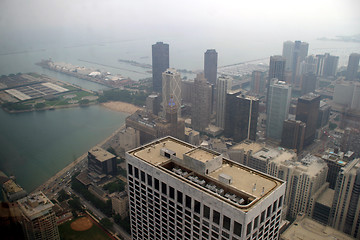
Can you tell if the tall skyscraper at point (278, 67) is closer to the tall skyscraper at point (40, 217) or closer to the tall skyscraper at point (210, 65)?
the tall skyscraper at point (210, 65)

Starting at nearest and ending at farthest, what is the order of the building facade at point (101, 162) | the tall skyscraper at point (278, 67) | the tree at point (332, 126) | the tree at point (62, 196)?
the tree at point (62, 196), the building facade at point (101, 162), the tree at point (332, 126), the tall skyscraper at point (278, 67)

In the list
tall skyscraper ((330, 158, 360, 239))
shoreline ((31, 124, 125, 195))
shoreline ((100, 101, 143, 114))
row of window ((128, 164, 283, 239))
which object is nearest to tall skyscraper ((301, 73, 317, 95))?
shoreline ((100, 101, 143, 114))

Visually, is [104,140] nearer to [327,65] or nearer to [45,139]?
[45,139]

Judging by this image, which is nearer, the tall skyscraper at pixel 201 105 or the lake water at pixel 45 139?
the lake water at pixel 45 139

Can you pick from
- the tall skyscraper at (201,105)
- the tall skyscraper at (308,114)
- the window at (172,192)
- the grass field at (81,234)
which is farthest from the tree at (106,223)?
the tall skyscraper at (308,114)

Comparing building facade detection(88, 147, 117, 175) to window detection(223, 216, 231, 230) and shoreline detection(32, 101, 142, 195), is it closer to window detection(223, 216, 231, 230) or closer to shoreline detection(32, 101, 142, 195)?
shoreline detection(32, 101, 142, 195)

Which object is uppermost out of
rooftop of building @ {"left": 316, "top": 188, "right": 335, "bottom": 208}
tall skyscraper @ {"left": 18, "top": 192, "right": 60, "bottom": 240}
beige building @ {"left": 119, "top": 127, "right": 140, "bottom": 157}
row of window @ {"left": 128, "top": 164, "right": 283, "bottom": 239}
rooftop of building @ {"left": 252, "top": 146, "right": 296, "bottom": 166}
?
row of window @ {"left": 128, "top": 164, "right": 283, "bottom": 239}

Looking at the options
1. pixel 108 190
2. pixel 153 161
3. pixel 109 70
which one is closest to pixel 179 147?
pixel 153 161
